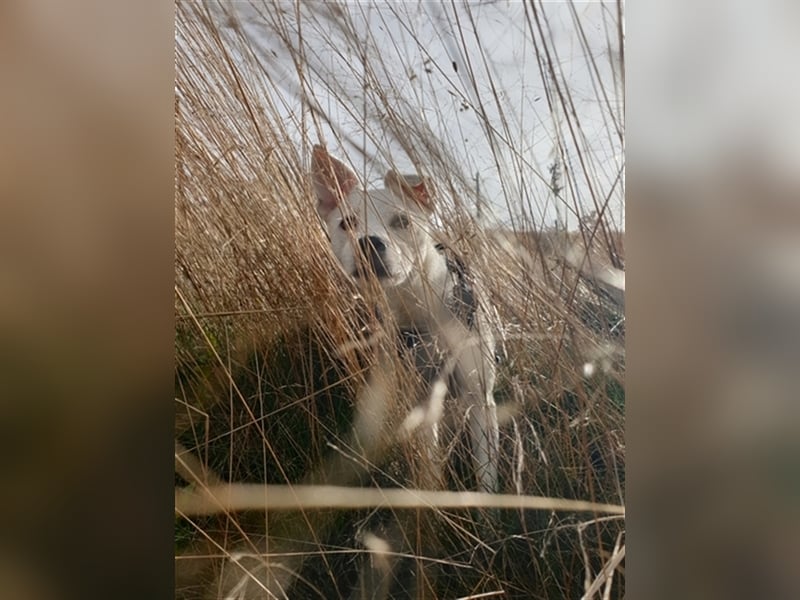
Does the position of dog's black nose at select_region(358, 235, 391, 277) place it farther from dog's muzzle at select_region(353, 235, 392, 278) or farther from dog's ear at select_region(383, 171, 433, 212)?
dog's ear at select_region(383, 171, 433, 212)

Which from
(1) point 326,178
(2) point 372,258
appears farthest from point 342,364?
(1) point 326,178

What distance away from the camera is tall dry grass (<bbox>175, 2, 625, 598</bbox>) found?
1.16 m

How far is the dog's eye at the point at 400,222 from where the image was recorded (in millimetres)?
1197

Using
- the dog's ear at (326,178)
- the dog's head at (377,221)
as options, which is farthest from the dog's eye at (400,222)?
the dog's ear at (326,178)

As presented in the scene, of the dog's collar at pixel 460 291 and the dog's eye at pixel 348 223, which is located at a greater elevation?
the dog's eye at pixel 348 223

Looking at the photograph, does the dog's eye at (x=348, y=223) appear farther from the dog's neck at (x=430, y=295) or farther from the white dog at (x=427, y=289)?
the dog's neck at (x=430, y=295)

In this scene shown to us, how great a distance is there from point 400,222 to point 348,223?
0.10m

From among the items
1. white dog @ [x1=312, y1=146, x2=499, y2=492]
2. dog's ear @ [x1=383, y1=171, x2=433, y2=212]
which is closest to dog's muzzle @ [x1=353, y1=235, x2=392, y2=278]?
white dog @ [x1=312, y1=146, x2=499, y2=492]

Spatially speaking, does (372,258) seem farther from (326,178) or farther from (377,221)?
(326,178)

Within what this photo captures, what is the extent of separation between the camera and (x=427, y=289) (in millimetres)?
1195

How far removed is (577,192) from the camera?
121 centimetres
